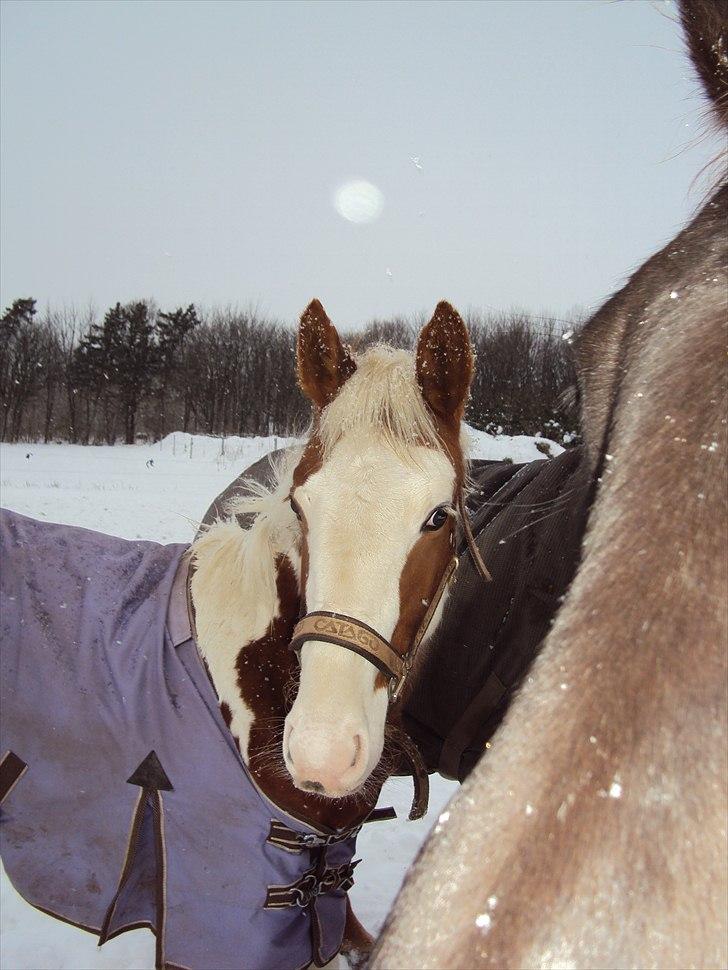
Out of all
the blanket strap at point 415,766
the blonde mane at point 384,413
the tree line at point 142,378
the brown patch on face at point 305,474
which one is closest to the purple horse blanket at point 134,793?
the blanket strap at point 415,766

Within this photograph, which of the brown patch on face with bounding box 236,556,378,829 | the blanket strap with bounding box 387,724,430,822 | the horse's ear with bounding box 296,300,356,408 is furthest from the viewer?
the blanket strap with bounding box 387,724,430,822

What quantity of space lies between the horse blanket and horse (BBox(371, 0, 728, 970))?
1.23m

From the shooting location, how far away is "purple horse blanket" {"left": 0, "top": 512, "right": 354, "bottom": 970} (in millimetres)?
1737

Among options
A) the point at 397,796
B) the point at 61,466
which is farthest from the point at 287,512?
the point at 61,466

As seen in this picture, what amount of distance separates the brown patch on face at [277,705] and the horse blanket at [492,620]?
0.39 metres

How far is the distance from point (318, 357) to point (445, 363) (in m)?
0.37

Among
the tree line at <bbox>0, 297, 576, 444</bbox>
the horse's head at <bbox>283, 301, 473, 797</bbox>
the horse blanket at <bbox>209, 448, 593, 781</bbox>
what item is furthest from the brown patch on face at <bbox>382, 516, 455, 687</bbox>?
the tree line at <bbox>0, 297, 576, 444</bbox>

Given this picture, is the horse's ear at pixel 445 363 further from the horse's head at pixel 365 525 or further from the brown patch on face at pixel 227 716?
the brown patch on face at pixel 227 716

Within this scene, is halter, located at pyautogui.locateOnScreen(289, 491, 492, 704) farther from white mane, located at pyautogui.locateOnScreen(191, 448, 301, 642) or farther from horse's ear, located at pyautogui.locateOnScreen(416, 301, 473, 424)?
horse's ear, located at pyautogui.locateOnScreen(416, 301, 473, 424)

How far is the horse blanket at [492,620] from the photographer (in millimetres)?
1849

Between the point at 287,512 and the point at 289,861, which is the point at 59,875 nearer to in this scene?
the point at 289,861

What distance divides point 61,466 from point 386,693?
62.0 ft

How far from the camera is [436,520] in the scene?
1.67m

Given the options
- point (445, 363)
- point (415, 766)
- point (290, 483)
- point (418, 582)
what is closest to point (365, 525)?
point (418, 582)
